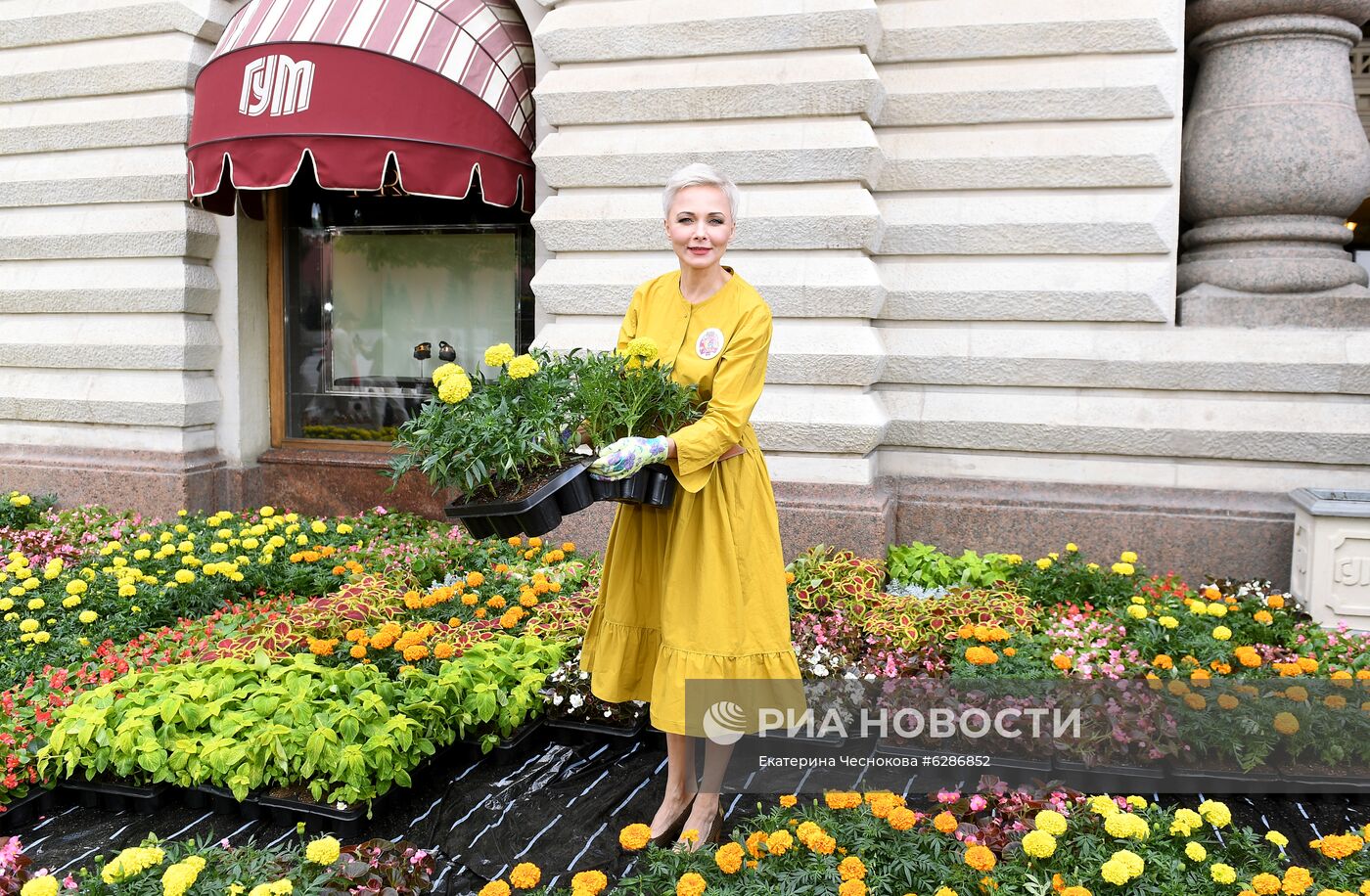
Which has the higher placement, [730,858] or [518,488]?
[518,488]

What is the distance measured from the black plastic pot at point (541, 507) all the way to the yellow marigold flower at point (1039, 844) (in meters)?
1.61

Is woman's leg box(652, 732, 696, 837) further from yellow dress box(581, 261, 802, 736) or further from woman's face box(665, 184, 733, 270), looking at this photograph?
woman's face box(665, 184, 733, 270)

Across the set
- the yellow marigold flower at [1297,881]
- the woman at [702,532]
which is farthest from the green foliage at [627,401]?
the yellow marigold flower at [1297,881]

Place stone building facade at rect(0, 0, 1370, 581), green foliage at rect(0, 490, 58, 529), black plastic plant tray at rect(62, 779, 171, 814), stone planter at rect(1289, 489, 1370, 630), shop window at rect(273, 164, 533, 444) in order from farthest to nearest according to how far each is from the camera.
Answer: shop window at rect(273, 164, 533, 444), green foliage at rect(0, 490, 58, 529), stone building facade at rect(0, 0, 1370, 581), stone planter at rect(1289, 489, 1370, 630), black plastic plant tray at rect(62, 779, 171, 814)

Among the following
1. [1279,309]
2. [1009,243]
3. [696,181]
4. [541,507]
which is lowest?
[541,507]

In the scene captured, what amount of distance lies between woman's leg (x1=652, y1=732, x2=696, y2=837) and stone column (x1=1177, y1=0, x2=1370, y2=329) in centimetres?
479

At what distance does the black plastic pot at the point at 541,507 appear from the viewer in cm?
301

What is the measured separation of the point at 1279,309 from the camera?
21.1ft

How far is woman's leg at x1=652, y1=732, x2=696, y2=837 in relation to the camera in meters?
3.60

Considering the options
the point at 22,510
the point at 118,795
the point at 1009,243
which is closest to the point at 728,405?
the point at 118,795

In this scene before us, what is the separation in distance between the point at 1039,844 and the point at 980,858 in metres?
0.19

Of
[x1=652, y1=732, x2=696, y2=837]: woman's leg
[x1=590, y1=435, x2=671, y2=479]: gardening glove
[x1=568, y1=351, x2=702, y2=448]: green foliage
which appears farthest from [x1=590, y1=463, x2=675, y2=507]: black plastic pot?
[x1=652, y1=732, x2=696, y2=837]: woman's leg

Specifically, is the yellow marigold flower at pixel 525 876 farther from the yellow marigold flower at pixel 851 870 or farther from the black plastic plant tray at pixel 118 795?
the black plastic plant tray at pixel 118 795

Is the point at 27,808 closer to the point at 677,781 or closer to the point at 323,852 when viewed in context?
the point at 323,852
